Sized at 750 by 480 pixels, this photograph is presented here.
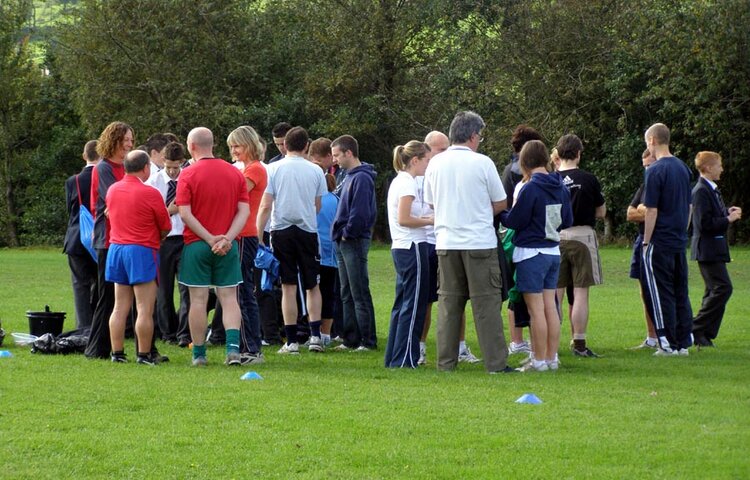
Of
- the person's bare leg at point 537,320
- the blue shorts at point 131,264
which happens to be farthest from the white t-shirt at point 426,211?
the blue shorts at point 131,264

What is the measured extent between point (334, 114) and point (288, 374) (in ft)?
102

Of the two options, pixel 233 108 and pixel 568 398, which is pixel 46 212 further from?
pixel 568 398

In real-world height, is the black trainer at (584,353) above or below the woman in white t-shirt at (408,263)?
below

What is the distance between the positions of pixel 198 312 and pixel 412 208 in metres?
2.12

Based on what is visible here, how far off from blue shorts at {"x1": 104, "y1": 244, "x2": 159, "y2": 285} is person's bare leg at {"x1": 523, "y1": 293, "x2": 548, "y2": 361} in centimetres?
335

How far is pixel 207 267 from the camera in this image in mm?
10203

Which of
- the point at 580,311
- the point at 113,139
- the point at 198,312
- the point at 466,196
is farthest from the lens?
the point at 580,311

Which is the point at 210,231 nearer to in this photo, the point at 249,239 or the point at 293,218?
the point at 249,239

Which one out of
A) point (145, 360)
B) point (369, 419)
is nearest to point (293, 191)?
point (145, 360)

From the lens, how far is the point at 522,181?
10.2m

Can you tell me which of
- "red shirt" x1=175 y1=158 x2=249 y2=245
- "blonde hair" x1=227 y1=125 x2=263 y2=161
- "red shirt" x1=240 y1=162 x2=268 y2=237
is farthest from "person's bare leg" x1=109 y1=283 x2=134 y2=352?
"blonde hair" x1=227 y1=125 x2=263 y2=161

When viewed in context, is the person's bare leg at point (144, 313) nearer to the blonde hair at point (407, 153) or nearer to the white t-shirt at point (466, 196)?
the blonde hair at point (407, 153)

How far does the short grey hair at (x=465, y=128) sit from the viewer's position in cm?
977

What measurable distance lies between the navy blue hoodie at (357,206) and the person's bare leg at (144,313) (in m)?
2.05
